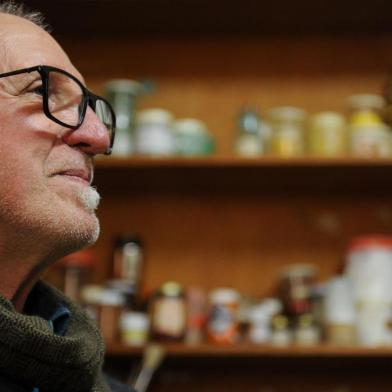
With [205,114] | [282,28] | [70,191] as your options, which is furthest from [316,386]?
[70,191]

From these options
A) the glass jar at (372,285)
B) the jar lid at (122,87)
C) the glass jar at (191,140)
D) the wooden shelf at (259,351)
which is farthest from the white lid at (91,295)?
the glass jar at (372,285)

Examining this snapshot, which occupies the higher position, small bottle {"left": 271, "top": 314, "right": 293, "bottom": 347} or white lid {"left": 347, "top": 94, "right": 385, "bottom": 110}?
white lid {"left": 347, "top": 94, "right": 385, "bottom": 110}

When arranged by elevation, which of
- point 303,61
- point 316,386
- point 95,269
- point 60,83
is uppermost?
point 60,83

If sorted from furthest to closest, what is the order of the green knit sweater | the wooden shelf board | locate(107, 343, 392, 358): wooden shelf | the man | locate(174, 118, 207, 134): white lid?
1. locate(174, 118, 207, 134): white lid
2. the wooden shelf board
3. locate(107, 343, 392, 358): wooden shelf
4. the man
5. the green knit sweater

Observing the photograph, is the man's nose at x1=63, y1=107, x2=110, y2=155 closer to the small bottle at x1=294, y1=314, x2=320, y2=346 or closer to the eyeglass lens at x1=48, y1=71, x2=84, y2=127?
the eyeglass lens at x1=48, y1=71, x2=84, y2=127

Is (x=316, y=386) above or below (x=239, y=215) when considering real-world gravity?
below

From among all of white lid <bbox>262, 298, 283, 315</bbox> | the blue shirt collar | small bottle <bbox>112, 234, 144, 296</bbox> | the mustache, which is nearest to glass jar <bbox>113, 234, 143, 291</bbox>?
small bottle <bbox>112, 234, 144, 296</bbox>

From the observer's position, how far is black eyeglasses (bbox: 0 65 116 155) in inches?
41.9

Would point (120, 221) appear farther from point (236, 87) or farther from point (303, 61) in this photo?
point (303, 61)

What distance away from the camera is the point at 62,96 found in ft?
3.64

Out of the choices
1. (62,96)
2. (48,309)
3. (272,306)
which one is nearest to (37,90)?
(62,96)

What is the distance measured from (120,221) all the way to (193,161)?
33cm

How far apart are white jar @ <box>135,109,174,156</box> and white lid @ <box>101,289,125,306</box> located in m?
0.34

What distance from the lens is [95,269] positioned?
82.4 inches
